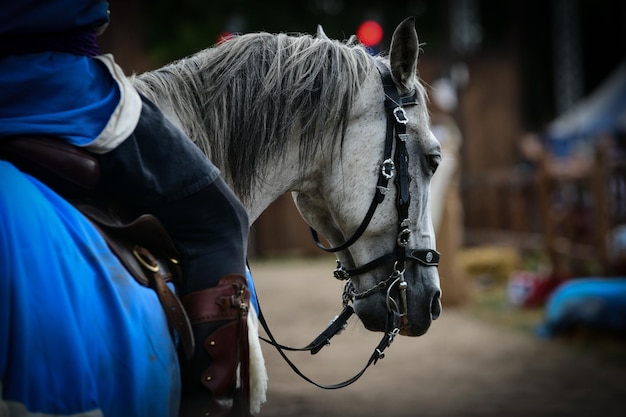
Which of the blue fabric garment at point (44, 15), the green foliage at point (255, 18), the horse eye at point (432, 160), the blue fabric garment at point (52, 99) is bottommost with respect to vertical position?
the horse eye at point (432, 160)

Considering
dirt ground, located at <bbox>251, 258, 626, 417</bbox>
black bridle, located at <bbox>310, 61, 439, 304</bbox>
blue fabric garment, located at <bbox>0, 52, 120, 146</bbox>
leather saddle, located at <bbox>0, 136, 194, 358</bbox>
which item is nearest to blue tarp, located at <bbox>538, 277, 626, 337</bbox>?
dirt ground, located at <bbox>251, 258, 626, 417</bbox>

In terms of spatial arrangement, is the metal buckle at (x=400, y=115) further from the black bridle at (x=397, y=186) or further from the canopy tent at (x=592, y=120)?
the canopy tent at (x=592, y=120)

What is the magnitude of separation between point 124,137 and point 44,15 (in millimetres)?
311

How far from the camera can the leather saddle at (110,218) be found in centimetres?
151

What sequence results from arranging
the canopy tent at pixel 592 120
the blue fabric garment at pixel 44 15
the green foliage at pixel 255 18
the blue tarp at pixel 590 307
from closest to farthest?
the blue fabric garment at pixel 44 15
the blue tarp at pixel 590 307
the green foliage at pixel 255 18
the canopy tent at pixel 592 120

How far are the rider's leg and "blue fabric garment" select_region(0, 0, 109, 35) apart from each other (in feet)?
0.81

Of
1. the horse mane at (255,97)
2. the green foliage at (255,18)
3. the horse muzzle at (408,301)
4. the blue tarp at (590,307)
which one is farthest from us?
the green foliage at (255,18)

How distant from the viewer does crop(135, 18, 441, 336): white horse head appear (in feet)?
6.48

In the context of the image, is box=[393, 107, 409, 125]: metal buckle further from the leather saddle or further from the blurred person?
the leather saddle

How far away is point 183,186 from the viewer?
1.63 m

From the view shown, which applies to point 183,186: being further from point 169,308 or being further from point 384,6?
point 384,6

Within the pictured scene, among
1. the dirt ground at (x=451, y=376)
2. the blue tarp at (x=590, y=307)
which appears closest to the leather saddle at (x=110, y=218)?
the dirt ground at (x=451, y=376)

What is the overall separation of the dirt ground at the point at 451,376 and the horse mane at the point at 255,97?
2856 millimetres

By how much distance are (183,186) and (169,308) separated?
0.94 feet
